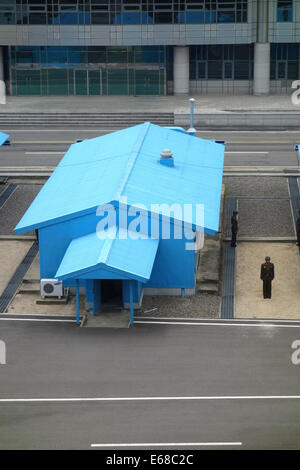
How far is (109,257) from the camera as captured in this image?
26953mm

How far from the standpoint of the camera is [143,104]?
2530 inches

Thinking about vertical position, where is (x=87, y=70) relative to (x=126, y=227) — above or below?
above

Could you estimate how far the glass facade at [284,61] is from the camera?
2687 inches

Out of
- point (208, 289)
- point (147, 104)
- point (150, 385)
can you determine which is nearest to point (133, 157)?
point (208, 289)

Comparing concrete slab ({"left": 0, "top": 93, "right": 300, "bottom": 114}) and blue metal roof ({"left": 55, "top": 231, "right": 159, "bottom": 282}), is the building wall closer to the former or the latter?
blue metal roof ({"left": 55, "top": 231, "right": 159, "bottom": 282})

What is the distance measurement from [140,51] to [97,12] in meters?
4.84

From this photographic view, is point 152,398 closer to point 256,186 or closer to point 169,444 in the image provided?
point 169,444

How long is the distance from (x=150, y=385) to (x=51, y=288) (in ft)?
24.5

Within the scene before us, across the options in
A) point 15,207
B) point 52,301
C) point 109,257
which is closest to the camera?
point 109,257

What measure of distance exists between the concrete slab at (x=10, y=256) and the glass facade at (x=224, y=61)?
37775 millimetres

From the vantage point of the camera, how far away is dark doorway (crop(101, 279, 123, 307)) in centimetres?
2908

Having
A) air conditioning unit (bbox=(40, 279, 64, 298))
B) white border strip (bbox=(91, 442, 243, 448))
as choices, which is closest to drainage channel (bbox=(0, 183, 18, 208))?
air conditioning unit (bbox=(40, 279, 64, 298))
